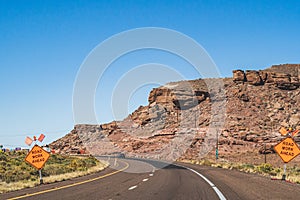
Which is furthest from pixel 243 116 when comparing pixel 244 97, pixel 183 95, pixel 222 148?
pixel 183 95

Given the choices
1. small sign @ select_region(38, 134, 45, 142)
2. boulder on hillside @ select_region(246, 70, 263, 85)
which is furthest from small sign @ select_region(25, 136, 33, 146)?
boulder on hillside @ select_region(246, 70, 263, 85)

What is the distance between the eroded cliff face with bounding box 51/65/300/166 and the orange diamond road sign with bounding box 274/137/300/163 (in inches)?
1435

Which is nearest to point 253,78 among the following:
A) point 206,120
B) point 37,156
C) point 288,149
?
point 206,120

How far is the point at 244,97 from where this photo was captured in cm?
8744

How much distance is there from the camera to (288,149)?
18250mm

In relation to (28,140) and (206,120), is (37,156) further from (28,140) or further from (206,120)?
(206,120)

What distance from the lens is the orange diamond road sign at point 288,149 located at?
18.0 meters

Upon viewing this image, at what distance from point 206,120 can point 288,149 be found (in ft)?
226

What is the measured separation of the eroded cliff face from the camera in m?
69.8

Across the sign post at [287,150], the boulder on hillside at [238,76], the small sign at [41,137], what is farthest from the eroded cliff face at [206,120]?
the small sign at [41,137]

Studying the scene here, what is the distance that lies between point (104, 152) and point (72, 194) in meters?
91.1

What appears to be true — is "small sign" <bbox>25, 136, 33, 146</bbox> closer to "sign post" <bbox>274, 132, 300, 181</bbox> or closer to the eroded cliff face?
"sign post" <bbox>274, 132, 300, 181</bbox>

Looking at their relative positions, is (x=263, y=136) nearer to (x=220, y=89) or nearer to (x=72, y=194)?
(x=220, y=89)

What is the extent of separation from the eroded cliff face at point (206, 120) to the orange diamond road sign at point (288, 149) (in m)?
36.5
